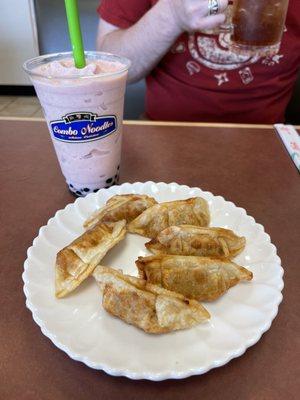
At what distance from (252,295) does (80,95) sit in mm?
415

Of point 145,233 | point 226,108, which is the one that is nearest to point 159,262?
point 145,233

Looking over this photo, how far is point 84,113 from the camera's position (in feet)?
2.16

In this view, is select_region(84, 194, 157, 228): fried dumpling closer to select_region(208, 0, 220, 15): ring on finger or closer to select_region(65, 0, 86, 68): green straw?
select_region(65, 0, 86, 68): green straw

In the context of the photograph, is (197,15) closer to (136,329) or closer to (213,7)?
(213,7)

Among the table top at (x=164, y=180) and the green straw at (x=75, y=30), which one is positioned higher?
the green straw at (x=75, y=30)

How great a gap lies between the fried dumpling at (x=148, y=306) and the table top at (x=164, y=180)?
0.21 ft

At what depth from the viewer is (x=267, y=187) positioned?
82 cm

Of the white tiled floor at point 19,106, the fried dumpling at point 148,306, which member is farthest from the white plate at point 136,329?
the white tiled floor at point 19,106

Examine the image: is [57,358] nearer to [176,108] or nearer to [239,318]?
[239,318]

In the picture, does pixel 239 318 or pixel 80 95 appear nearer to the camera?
pixel 239 318

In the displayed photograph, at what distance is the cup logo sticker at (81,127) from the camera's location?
26.1 inches

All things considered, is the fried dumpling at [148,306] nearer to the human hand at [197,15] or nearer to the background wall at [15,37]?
the human hand at [197,15]

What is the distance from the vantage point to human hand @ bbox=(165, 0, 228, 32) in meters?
0.89

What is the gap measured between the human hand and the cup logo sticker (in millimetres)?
388
